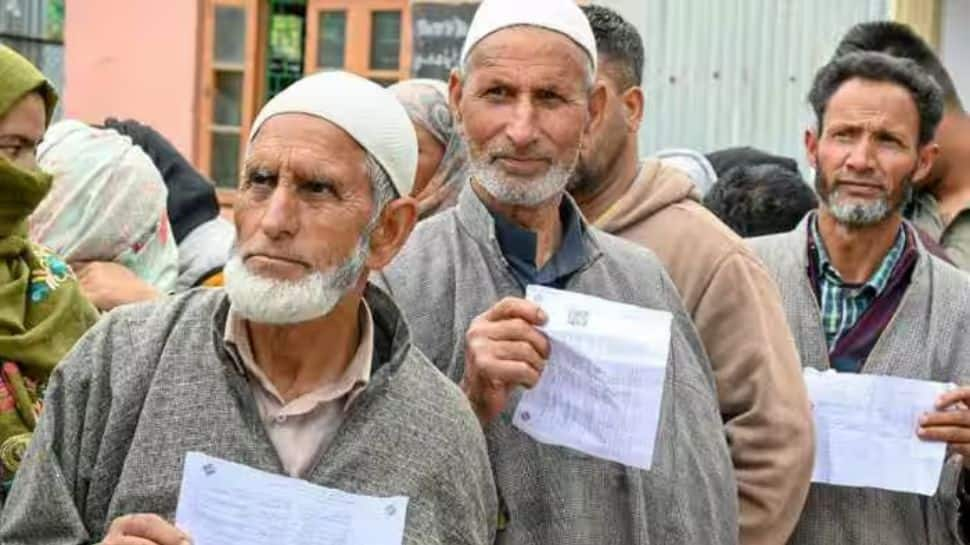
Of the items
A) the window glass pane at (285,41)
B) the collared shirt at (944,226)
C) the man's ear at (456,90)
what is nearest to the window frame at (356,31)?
the window glass pane at (285,41)

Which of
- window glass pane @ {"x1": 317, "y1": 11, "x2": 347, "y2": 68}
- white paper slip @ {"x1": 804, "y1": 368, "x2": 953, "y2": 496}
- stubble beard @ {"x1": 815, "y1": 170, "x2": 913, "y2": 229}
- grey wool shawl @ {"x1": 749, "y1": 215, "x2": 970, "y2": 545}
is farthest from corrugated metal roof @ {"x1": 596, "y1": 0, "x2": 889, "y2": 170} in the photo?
white paper slip @ {"x1": 804, "y1": 368, "x2": 953, "y2": 496}

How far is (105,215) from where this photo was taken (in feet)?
14.9

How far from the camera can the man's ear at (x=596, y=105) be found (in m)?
3.67

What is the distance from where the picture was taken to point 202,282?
5.35 metres

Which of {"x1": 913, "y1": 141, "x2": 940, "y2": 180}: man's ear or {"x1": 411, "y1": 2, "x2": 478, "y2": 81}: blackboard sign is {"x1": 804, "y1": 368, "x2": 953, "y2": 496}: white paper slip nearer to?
{"x1": 913, "y1": 141, "x2": 940, "y2": 180}: man's ear

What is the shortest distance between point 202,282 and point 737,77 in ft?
16.1

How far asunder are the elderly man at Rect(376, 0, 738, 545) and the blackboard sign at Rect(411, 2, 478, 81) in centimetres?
715

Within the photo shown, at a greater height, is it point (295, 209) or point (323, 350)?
point (295, 209)

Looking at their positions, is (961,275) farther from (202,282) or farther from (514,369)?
(202,282)

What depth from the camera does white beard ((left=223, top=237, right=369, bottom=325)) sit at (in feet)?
9.57

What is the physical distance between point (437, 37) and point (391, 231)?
7.76 meters

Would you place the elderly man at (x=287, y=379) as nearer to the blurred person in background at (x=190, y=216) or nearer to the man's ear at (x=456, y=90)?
the man's ear at (x=456, y=90)

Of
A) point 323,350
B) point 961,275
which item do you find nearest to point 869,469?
point 961,275

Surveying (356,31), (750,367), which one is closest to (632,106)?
(750,367)
